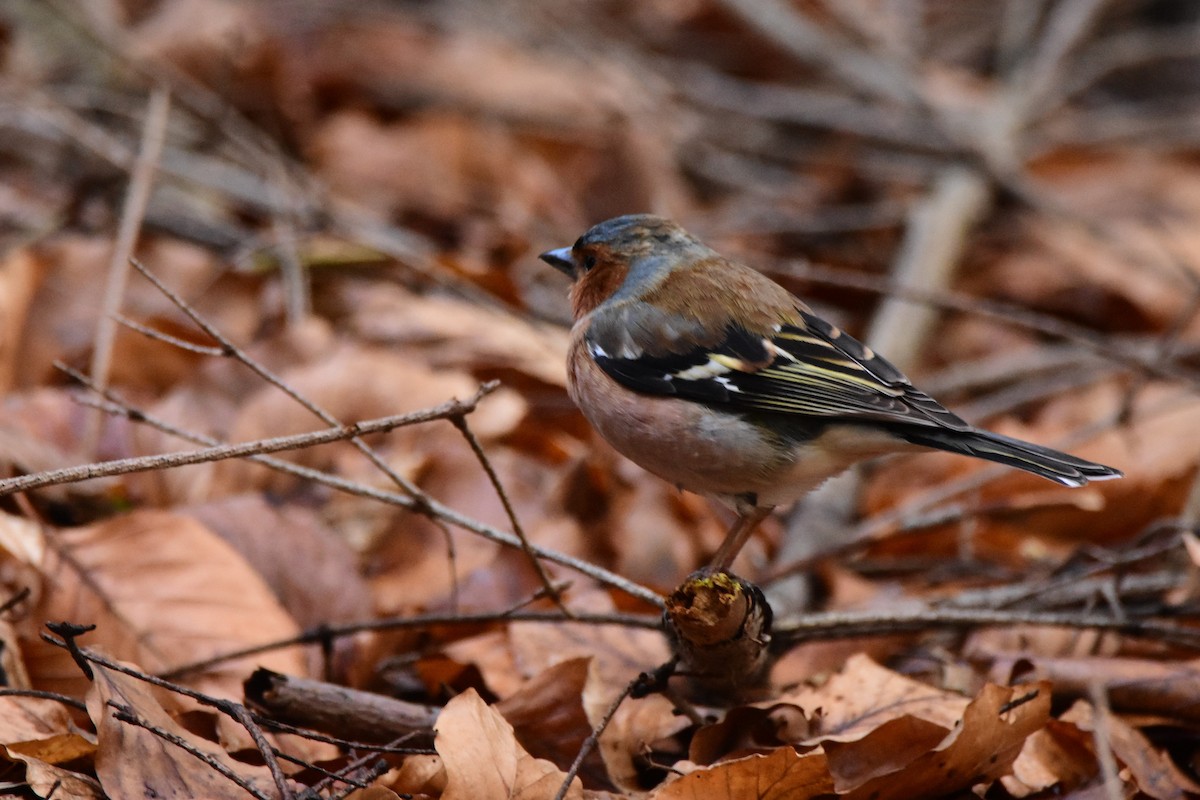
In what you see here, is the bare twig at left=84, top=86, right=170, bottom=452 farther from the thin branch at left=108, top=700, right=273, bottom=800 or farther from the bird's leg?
the bird's leg

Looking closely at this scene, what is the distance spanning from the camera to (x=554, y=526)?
13.4 ft

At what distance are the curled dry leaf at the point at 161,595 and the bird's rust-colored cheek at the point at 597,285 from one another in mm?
1276

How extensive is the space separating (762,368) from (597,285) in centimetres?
74

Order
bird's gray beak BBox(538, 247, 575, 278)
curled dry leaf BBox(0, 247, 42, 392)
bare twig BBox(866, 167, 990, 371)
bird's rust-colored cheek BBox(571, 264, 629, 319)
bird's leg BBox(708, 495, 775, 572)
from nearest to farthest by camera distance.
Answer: bird's leg BBox(708, 495, 775, 572) → bird's rust-colored cheek BBox(571, 264, 629, 319) → bird's gray beak BBox(538, 247, 575, 278) → curled dry leaf BBox(0, 247, 42, 392) → bare twig BBox(866, 167, 990, 371)

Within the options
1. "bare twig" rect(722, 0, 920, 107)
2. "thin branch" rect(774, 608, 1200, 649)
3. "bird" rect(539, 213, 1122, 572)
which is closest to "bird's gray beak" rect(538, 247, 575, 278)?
"bird" rect(539, 213, 1122, 572)

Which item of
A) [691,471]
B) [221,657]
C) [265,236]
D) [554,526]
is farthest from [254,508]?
[265,236]

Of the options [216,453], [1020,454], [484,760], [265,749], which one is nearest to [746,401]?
[1020,454]

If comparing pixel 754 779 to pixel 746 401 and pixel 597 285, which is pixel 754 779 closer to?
pixel 746 401

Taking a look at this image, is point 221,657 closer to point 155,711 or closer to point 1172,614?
point 155,711

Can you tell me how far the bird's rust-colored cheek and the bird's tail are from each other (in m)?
1.09

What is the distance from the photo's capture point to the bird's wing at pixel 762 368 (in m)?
3.25

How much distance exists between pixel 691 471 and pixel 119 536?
1521mm

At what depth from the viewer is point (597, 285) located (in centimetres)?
390

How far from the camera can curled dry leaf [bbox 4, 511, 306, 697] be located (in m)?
3.15
